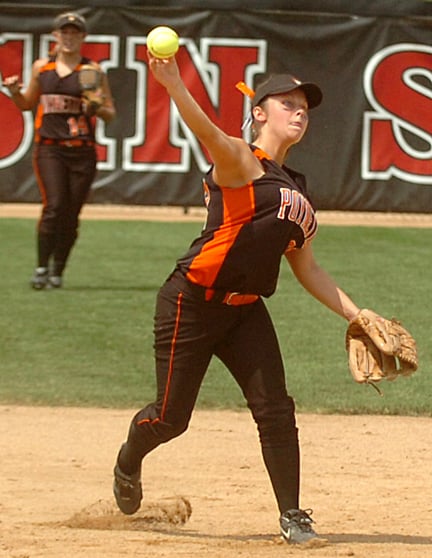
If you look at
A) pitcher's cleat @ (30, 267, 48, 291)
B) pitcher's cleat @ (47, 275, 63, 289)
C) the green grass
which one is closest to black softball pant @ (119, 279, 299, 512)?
the green grass

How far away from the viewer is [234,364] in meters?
5.29

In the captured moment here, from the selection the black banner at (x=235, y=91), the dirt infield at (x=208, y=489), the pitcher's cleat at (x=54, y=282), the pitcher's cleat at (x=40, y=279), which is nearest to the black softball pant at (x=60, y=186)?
the pitcher's cleat at (x=40, y=279)

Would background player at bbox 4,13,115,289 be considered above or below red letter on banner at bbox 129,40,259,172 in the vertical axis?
above

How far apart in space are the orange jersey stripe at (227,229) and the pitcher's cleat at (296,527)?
0.94m

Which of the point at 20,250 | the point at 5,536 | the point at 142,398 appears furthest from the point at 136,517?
the point at 20,250

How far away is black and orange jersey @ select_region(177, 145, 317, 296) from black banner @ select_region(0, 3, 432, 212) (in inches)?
459

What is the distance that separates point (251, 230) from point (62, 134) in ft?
21.5

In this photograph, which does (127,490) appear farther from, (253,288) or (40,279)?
(40,279)

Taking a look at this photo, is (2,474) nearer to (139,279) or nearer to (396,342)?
(396,342)

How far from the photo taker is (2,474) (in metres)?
6.52

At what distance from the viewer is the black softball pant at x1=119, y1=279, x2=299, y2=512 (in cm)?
523

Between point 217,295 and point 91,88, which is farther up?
point 217,295

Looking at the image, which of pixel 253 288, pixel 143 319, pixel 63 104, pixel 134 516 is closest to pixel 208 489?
pixel 134 516

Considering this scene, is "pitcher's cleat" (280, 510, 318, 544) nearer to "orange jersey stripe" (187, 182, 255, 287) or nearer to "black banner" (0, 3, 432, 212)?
"orange jersey stripe" (187, 182, 255, 287)
